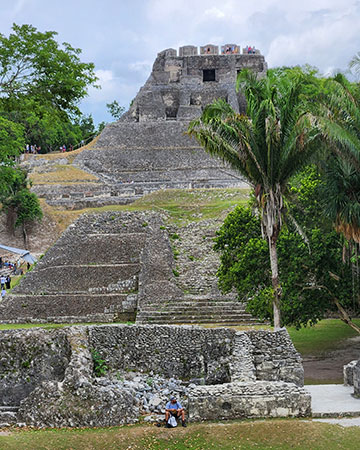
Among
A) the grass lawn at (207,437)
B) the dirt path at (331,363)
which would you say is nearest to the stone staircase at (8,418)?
the grass lawn at (207,437)

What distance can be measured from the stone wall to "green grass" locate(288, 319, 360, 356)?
656 centimetres

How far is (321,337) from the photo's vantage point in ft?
77.1

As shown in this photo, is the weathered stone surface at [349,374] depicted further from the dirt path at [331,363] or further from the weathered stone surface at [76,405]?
the weathered stone surface at [76,405]

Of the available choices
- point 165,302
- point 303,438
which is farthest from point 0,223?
point 303,438

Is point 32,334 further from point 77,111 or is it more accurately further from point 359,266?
point 359,266

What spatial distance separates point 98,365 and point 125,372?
0.69m

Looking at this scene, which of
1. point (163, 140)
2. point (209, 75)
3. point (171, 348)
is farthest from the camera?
point (209, 75)

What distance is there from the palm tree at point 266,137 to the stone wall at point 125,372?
3355 mm

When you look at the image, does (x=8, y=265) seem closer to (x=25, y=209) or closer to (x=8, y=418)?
(x=25, y=209)

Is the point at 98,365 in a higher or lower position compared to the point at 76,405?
higher

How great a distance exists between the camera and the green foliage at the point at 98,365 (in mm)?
15609

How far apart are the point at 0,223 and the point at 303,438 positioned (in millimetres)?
→ 34235

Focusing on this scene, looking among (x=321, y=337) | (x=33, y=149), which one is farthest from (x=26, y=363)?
(x=33, y=149)

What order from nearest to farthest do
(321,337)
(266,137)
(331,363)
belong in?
(266,137) → (331,363) → (321,337)
